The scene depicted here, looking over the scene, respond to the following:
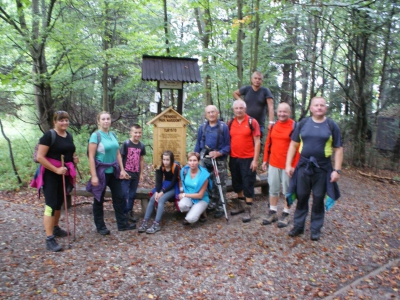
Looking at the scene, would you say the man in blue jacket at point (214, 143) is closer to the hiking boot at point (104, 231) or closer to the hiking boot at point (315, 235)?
the hiking boot at point (315, 235)

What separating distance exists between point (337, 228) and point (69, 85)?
793 cm

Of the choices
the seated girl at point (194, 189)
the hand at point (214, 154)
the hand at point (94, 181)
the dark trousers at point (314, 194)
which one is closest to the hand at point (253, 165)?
the hand at point (214, 154)

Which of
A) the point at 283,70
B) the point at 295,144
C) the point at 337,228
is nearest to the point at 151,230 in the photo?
the point at 295,144

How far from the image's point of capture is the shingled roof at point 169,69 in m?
5.41

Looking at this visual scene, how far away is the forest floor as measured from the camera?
315cm

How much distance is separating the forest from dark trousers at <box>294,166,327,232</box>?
174 inches

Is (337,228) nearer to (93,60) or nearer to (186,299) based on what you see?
(186,299)

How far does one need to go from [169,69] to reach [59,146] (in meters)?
2.54

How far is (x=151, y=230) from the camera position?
4715mm

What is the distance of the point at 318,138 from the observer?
3.88 metres

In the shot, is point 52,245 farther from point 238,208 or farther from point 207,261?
point 238,208

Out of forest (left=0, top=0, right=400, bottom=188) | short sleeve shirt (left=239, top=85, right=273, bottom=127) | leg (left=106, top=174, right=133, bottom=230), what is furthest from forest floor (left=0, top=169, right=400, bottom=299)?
forest (left=0, top=0, right=400, bottom=188)

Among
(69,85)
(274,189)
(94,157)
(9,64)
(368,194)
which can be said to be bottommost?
(368,194)

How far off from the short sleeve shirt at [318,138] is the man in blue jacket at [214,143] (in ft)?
4.42
